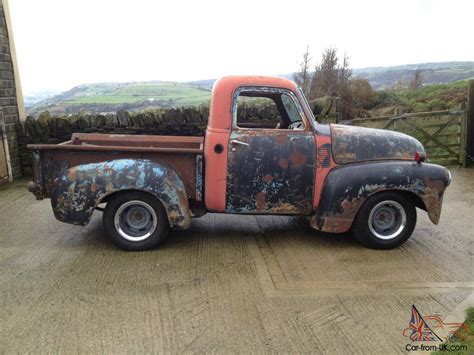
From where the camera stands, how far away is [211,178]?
15.8 ft

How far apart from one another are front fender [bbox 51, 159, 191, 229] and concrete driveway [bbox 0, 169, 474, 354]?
1.52 ft

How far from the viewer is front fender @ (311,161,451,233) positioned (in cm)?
470

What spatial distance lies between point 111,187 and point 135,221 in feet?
1.73

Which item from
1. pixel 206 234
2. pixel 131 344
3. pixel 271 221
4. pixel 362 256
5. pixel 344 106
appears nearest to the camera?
pixel 131 344

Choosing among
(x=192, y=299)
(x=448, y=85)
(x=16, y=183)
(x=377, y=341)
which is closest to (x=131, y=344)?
(x=192, y=299)

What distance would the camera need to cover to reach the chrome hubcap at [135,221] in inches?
186

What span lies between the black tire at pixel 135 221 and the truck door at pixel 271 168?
0.81 m

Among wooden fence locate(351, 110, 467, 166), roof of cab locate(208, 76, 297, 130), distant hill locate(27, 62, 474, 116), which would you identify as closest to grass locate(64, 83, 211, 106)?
distant hill locate(27, 62, 474, 116)

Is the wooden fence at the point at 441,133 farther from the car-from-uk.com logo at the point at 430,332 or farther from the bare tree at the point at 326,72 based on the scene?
the car-from-uk.com logo at the point at 430,332

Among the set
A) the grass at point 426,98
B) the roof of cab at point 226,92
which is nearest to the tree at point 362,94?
the grass at point 426,98

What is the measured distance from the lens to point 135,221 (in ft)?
15.9

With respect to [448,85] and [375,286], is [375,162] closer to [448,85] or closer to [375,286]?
[375,286]

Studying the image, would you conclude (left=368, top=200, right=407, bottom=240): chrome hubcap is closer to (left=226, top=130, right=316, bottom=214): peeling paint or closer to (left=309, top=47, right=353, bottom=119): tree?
(left=226, top=130, right=316, bottom=214): peeling paint

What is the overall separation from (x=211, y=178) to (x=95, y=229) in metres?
1.85
